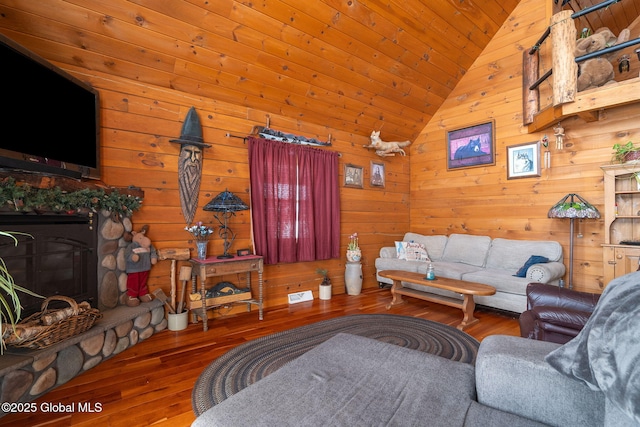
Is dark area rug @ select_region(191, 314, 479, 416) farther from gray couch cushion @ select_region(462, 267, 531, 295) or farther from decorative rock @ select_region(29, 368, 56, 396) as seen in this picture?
decorative rock @ select_region(29, 368, 56, 396)

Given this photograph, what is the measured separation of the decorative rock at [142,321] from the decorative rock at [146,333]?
0.04 m

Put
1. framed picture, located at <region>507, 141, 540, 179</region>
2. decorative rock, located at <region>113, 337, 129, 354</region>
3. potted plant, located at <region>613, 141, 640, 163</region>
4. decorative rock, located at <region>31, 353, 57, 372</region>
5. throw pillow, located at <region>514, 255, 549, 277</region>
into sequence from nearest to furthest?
decorative rock, located at <region>31, 353, 57, 372</region> → decorative rock, located at <region>113, 337, 129, 354</region> → potted plant, located at <region>613, 141, 640, 163</region> → throw pillow, located at <region>514, 255, 549, 277</region> → framed picture, located at <region>507, 141, 540, 179</region>

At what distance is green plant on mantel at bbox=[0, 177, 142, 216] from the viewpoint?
1.86 m

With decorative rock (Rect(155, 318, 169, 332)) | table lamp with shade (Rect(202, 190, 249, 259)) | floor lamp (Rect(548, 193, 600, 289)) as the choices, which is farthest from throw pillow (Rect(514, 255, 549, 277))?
decorative rock (Rect(155, 318, 169, 332))

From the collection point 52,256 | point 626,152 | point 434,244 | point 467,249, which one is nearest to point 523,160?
point 626,152

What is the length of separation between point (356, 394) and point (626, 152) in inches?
147

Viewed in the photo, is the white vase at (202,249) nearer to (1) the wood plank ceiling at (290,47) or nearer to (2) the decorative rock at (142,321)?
(2) the decorative rock at (142,321)

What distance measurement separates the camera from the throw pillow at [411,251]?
434cm

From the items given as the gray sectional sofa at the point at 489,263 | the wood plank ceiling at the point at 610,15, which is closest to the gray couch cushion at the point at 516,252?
the gray sectional sofa at the point at 489,263

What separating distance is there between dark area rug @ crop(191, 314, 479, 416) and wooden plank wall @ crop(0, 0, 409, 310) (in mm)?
1063

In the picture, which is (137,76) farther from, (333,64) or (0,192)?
(333,64)

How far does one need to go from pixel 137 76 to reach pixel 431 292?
4000 mm

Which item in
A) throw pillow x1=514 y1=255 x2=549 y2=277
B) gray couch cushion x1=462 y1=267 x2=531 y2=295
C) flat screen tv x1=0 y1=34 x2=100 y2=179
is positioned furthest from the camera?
throw pillow x1=514 y1=255 x2=549 y2=277

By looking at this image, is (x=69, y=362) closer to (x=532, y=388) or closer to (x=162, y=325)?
(x=162, y=325)
